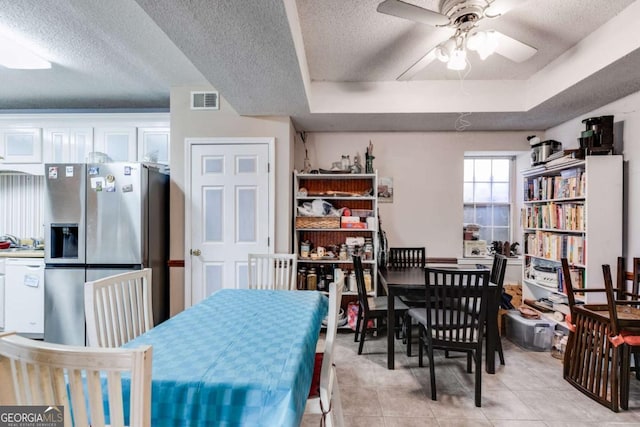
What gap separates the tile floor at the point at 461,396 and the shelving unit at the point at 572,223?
871 mm

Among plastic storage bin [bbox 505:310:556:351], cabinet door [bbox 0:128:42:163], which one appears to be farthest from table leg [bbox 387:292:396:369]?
cabinet door [bbox 0:128:42:163]

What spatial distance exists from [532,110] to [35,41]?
14.5ft

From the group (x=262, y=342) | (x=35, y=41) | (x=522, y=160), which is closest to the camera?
(x=262, y=342)

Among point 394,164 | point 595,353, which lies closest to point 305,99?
point 394,164

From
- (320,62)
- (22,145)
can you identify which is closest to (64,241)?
(22,145)

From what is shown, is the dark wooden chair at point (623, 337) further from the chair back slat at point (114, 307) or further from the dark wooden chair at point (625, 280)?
the chair back slat at point (114, 307)

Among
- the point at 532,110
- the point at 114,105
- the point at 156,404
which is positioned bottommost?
the point at 156,404

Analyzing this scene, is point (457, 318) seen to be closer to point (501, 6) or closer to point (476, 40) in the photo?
point (476, 40)

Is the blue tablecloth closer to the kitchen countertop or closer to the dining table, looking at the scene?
the dining table

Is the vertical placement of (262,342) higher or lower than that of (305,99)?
lower

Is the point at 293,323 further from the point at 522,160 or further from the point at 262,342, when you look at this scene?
the point at 522,160

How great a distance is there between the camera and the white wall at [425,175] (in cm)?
386

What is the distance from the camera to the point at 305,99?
9.22 feet

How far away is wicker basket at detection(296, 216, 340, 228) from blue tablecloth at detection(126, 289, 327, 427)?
1755 millimetres
